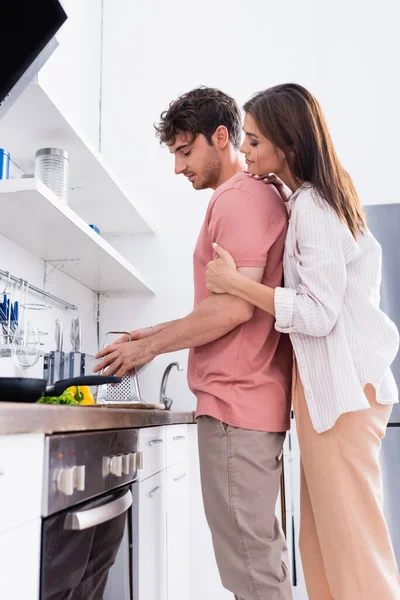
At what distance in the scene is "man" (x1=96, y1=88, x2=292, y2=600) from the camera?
1203mm

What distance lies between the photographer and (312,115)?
1.33m

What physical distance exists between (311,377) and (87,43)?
2455 millimetres

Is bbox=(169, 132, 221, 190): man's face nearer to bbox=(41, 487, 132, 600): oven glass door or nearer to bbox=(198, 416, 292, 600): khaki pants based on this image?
bbox=(198, 416, 292, 600): khaki pants

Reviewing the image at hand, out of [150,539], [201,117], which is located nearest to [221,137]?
[201,117]

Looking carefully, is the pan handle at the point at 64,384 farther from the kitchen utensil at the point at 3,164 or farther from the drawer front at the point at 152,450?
the kitchen utensil at the point at 3,164

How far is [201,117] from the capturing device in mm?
1666

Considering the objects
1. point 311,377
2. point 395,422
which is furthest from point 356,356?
point 395,422

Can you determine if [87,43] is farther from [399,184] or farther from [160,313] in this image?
[399,184]

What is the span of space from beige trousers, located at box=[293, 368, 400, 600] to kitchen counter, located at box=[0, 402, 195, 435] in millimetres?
381

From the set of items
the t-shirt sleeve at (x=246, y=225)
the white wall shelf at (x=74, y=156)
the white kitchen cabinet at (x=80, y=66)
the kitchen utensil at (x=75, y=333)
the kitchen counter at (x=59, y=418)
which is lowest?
the kitchen counter at (x=59, y=418)

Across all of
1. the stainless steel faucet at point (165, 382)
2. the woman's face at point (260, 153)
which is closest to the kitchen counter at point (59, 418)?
the woman's face at point (260, 153)

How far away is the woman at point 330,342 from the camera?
1.17m

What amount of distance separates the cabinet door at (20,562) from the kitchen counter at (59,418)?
0.13 metres

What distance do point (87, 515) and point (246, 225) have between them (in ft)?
2.18
